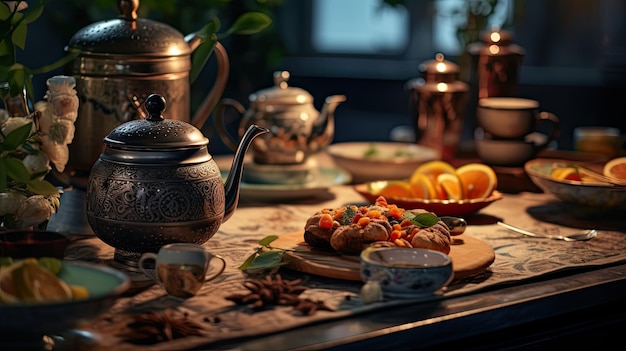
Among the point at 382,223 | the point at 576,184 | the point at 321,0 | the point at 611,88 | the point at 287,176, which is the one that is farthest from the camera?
the point at 321,0

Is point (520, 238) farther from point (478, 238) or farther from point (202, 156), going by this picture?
point (202, 156)

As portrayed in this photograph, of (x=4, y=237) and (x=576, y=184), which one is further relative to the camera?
(x=576, y=184)

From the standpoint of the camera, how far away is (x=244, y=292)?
125 centimetres

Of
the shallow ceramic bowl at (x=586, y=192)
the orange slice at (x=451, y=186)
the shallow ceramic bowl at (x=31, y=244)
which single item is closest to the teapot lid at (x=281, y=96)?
the orange slice at (x=451, y=186)

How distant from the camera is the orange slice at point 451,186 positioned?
1.76 metres

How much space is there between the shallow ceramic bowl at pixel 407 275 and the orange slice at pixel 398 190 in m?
0.53

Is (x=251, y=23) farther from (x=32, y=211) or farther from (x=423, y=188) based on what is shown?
(x=32, y=211)

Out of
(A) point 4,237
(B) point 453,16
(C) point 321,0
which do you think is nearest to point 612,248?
(A) point 4,237

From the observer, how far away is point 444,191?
178 centimetres

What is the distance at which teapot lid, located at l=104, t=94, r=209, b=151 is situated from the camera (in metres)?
1.31

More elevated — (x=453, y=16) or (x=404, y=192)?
(x=453, y=16)

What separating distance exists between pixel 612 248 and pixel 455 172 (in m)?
0.36

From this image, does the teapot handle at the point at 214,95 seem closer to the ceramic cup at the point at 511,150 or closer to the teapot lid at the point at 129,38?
the teapot lid at the point at 129,38

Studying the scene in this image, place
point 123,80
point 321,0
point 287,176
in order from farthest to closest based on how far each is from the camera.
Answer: point 321,0 → point 287,176 → point 123,80
